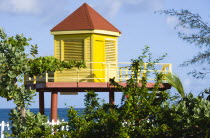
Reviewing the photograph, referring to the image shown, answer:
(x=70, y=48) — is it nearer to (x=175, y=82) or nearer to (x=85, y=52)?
(x=85, y=52)

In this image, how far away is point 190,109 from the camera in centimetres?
950

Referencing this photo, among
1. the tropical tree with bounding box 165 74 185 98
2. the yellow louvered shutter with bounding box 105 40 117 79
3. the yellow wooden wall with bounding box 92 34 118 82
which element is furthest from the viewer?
the yellow louvered shutter with bounding box 105 40 117 79

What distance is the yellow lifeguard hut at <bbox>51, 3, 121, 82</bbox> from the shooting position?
2194cm

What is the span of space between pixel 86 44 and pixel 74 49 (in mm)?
689

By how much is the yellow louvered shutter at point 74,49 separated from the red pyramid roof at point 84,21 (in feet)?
2.10

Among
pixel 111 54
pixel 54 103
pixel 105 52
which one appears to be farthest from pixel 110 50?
pixel 54 103

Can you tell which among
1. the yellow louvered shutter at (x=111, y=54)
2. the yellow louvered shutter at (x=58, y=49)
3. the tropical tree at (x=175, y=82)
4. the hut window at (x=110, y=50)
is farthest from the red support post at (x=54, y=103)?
the tropical tree at (x=175, y=82)

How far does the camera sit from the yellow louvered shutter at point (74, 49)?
22.1m

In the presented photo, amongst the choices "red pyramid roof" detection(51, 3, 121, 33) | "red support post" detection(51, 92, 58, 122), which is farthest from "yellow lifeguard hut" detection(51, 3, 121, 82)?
"red support post" detection(51, 92, 58, 122)

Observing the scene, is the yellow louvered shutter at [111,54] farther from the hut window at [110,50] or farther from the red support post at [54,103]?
the red support post at [54,103]

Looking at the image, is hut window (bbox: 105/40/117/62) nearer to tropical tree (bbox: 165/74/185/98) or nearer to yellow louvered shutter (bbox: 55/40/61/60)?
yellow louvered shutter (bbox: 55/40/61/60)

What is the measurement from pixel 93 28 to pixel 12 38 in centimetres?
934

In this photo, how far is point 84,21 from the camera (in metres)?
22.4

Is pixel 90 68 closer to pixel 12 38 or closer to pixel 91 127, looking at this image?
pixel 12 38
